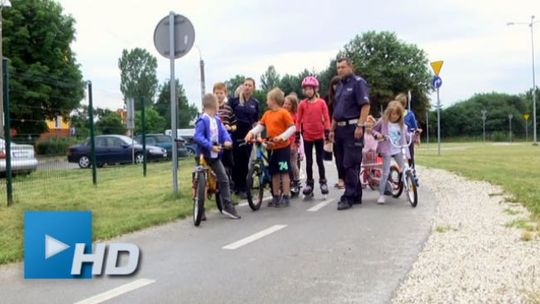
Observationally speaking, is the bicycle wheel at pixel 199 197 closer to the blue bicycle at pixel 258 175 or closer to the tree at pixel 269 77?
the blue bicycle at pixel 258 175

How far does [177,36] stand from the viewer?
10.0m

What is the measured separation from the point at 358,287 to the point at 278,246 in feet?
5.50

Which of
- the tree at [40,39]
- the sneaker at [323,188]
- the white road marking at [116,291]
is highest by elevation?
the tree at [40,39]

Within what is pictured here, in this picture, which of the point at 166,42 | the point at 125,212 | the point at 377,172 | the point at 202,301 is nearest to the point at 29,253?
the point at 202,301

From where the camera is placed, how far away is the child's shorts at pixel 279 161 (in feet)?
28.9

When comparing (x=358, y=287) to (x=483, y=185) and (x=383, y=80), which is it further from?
(x=383, y=80)

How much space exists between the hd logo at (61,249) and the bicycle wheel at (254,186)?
3404 mm

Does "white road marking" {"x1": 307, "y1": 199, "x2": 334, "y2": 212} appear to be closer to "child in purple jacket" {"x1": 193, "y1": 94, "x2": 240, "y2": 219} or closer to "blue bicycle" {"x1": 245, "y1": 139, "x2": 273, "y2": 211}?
"blue bicycle" {"x1": 245, "y1": 139, "x2": 273, "y2": 211}

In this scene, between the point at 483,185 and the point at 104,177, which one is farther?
the point at 104,177

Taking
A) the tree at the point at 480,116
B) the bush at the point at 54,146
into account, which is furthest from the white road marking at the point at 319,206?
the tree at the point at 480,116

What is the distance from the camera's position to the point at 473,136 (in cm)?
8125

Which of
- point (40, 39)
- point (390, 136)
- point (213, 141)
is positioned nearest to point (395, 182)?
point (390, 136)

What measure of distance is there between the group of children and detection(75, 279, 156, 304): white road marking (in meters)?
3.01

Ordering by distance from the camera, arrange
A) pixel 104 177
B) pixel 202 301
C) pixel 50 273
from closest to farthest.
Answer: pixel 202 301, pixel 50 273, pixel 104 177
